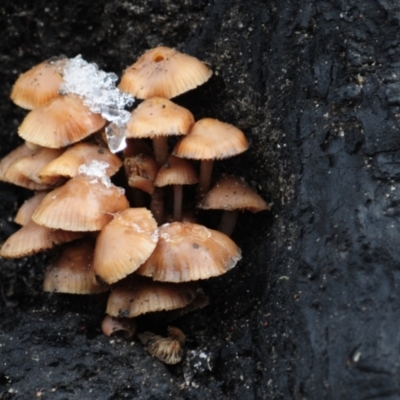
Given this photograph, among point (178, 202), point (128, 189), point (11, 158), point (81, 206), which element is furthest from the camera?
point (11, 158)

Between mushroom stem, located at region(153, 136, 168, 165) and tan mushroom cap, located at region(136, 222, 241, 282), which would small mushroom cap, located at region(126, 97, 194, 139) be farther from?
tan mushroom cap, located at region(136, 222, 241, 282)

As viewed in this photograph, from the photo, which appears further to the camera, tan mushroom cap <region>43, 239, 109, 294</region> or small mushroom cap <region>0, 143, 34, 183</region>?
small mushroom cap <region>0, 143, 34, 183</region>

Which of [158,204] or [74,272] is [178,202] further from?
→ [74,272]

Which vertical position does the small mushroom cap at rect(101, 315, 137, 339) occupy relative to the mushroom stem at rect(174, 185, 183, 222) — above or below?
below

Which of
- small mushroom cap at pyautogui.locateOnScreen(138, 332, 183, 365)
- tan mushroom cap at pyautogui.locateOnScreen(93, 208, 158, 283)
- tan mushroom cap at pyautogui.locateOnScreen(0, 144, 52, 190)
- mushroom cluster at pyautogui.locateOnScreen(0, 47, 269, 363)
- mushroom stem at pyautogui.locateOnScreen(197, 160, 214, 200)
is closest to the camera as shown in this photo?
tan mushroom cap at pyautogui.locateOnScreen(93, 208, 158, 283)

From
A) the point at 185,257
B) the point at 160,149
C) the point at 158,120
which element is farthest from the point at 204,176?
the point at 185,257

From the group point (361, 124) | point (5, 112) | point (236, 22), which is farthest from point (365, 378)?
point (5, 112)

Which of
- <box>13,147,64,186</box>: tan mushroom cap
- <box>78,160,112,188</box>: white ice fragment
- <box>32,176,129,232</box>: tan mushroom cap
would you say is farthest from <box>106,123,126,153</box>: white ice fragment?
<box>13,147,64,186</box>: tan mushroom cap
